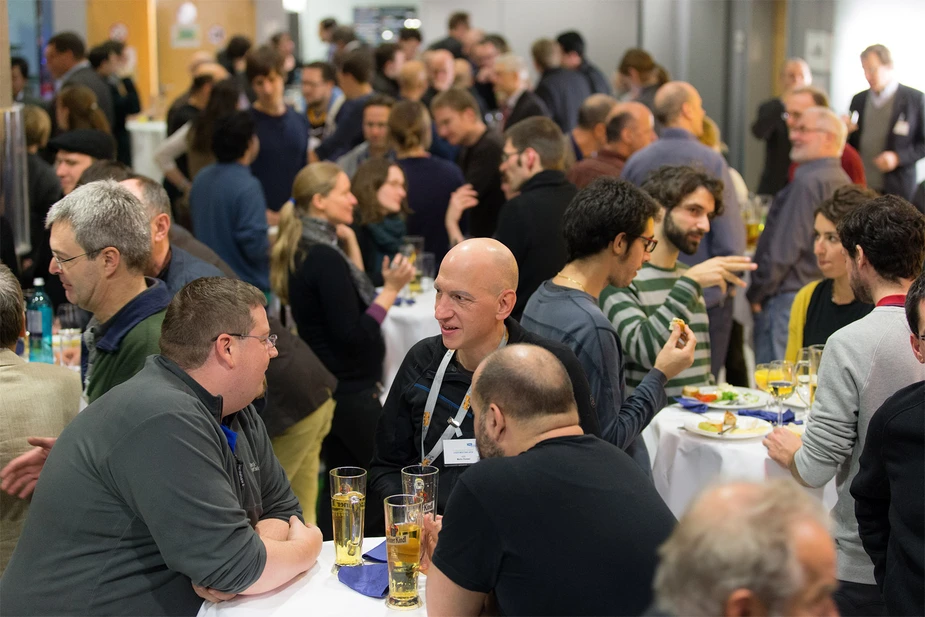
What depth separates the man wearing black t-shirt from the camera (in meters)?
5.63

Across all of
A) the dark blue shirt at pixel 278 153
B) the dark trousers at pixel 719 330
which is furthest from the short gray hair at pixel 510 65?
the dark trousers at pixel 719 330

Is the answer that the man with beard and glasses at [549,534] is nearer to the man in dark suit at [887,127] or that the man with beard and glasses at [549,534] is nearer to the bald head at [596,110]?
the bald head at [596,110]

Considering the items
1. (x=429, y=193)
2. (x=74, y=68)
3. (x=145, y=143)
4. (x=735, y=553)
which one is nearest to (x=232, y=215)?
(x=429, y=193)

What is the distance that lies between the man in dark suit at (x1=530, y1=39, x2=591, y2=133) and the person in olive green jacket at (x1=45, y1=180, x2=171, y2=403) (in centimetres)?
652

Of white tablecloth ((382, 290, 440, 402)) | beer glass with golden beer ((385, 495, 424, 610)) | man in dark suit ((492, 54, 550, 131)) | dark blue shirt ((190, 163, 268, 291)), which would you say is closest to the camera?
beer glass with golden beer ((385, 495, 424, 610))

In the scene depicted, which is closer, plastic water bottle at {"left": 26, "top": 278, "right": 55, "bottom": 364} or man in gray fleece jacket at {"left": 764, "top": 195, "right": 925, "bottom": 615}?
man in gray fleece jacket at {"left": 764, "top": 195, "right": 925, "bottom": 615}

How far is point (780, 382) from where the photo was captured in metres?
3.21

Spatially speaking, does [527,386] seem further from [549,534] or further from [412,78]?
[412,78]

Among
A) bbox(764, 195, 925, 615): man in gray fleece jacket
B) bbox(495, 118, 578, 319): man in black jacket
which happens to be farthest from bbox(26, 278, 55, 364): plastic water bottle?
bbox(764, 195, 925, 615): man in gray fleece jacket

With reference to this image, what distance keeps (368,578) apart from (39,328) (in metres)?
2.35

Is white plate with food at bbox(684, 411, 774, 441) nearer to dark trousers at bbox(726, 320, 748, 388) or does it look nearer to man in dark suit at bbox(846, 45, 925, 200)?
dark trousers at bbox(726, 320, 748, 388)

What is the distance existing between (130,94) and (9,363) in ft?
25.4

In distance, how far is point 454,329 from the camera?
2.50 m

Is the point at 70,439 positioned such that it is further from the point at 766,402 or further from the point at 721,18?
the point at 721,18
